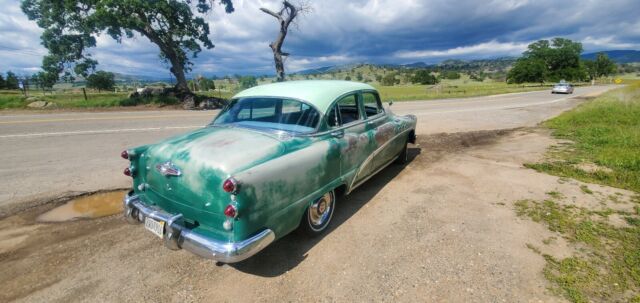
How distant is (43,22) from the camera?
17609 millimetres

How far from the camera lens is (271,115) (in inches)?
154

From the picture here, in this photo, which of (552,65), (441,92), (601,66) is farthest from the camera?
(601,66)

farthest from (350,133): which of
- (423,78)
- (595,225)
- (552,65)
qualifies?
(423,78)

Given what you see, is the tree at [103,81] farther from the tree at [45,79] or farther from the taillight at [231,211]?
the taillight at [231,211]

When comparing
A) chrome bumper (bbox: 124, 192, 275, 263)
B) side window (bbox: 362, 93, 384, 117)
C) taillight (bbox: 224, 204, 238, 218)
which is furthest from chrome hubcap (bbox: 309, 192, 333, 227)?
side window (bbox: 362, 93, 384, 117)

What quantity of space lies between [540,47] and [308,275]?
111 m

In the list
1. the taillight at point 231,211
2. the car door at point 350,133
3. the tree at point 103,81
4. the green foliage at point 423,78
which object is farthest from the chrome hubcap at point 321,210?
the green foliage at point 423,78

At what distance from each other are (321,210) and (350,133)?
3.47 ft

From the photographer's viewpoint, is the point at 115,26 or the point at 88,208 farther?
the point at 115,26

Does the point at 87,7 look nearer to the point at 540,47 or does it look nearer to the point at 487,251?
the point at 487,251

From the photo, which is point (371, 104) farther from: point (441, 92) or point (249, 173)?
point (441, 92)

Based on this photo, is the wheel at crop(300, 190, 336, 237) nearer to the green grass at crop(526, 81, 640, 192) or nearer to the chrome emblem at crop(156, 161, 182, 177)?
the chrome emblem at crop(156, 161, 182, 177)

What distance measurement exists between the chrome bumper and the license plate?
0.04 m

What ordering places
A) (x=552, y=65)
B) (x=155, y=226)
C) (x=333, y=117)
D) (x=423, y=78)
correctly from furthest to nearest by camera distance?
(x=423, y=78) < (x=552, y=65) < (x=333, y=117) < (x=155, y=226)
